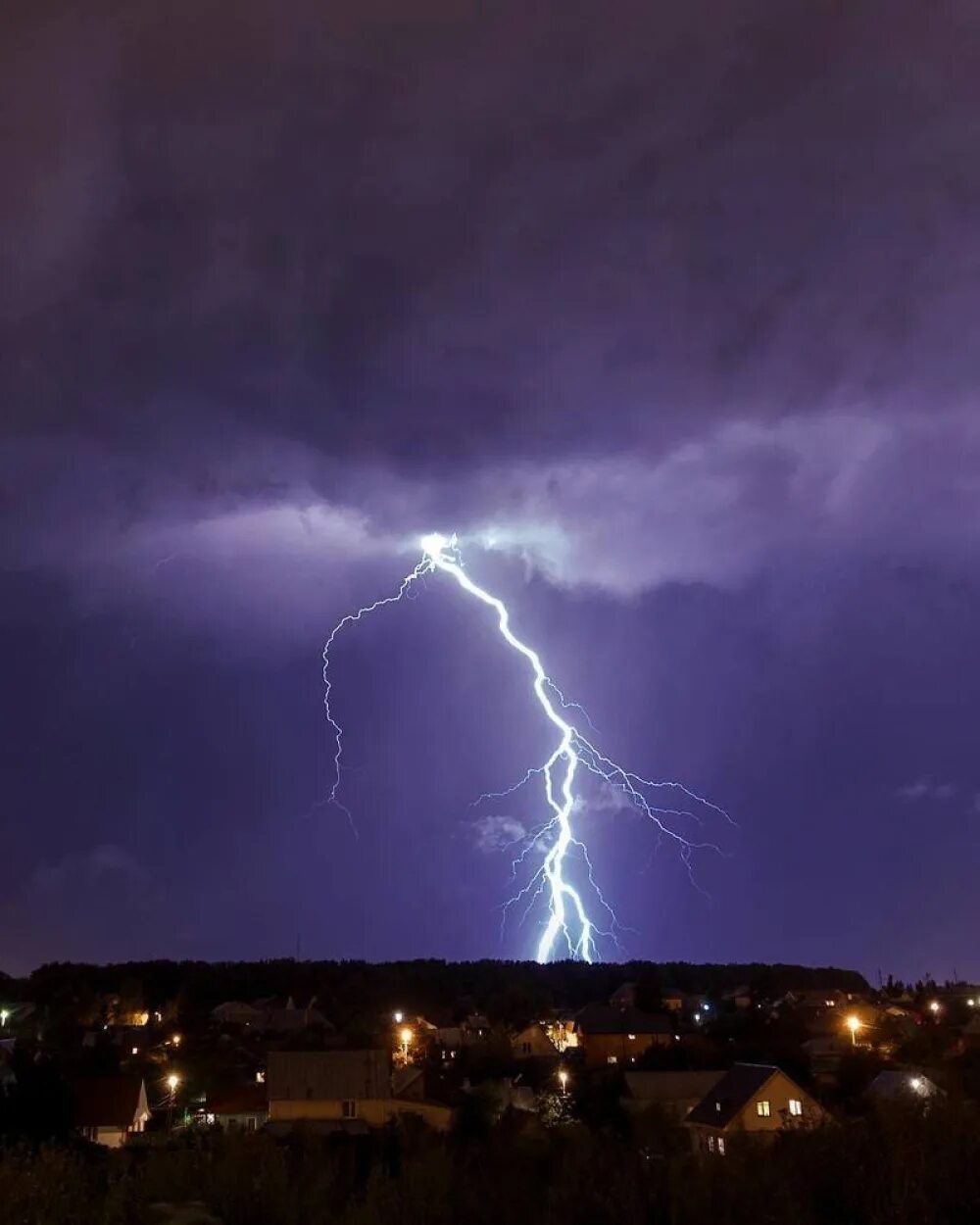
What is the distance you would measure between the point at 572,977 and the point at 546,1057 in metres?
57.0

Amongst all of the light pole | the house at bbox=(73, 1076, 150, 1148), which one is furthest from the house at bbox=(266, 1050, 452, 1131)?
the house at bbox=(73, 1076, 150, 1148)

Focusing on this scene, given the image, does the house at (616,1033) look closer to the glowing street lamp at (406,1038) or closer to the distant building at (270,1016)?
the glowing street lamp at (406,1038)

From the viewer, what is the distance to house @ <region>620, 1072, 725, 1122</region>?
1179 inches

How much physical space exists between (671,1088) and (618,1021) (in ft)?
71.4

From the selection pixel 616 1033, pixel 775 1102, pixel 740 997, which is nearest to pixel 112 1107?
pixel 775 1102

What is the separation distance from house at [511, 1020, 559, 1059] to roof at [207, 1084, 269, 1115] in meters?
12.4

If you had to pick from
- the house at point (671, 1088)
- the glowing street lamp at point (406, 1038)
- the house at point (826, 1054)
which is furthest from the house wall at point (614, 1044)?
the house at point (671, 1088)

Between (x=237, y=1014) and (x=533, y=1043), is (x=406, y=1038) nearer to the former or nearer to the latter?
(x=533, y=1043)

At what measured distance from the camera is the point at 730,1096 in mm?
27625

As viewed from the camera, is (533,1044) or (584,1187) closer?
(584,1187)

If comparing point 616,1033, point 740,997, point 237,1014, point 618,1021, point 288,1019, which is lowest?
point 616,1033

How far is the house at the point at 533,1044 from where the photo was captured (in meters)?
45.1

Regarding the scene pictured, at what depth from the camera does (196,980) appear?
85750mm

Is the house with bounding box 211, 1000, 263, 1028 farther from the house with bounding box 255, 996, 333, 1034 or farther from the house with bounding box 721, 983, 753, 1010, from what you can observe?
the house with bounding box 721, 983, 753, 1010
